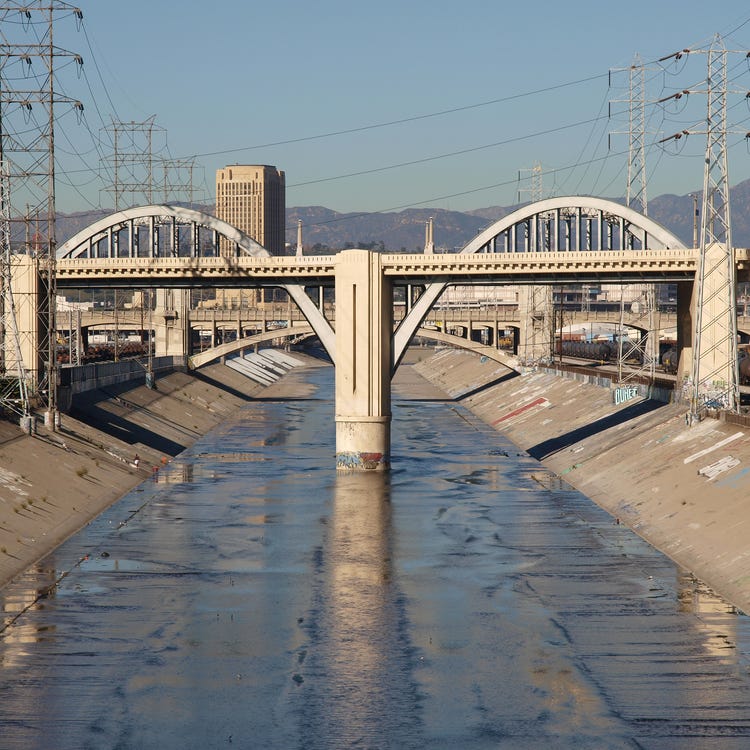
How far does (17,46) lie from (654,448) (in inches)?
1982

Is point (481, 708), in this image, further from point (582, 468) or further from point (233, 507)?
point (582, 468)

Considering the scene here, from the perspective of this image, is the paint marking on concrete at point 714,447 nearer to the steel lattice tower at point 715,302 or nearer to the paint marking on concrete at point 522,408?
the steel lattice tower at point 715,302

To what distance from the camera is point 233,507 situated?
7131 cm

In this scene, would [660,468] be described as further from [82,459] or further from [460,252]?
[82,459]

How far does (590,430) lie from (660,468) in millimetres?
27838

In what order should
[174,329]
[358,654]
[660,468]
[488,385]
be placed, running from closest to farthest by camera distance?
[358,654] < [660,468] < [174,329] < [488,385]

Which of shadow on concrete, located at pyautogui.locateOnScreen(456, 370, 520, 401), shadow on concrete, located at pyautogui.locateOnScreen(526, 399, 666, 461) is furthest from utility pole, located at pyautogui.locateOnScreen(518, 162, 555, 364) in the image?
shadow on concrete, located at pyautogui.locateOnScreen(526, 399, 666, 461)

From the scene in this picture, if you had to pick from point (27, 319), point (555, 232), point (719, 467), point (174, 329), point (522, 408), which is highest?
point (555, 232)

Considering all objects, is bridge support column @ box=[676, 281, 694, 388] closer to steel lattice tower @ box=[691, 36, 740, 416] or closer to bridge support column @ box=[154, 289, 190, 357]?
steel lattice tower @ box=[691, 36, 740, 416]

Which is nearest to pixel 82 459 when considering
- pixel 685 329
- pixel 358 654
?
pixel 358 654

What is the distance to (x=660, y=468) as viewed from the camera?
239 ft

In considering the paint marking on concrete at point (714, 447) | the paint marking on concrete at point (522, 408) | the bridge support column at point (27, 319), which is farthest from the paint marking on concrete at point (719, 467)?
the paint marking on concrete at point (522, 408)

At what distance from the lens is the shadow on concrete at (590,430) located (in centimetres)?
9781

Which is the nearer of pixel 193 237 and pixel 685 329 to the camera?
pixel 685 329
